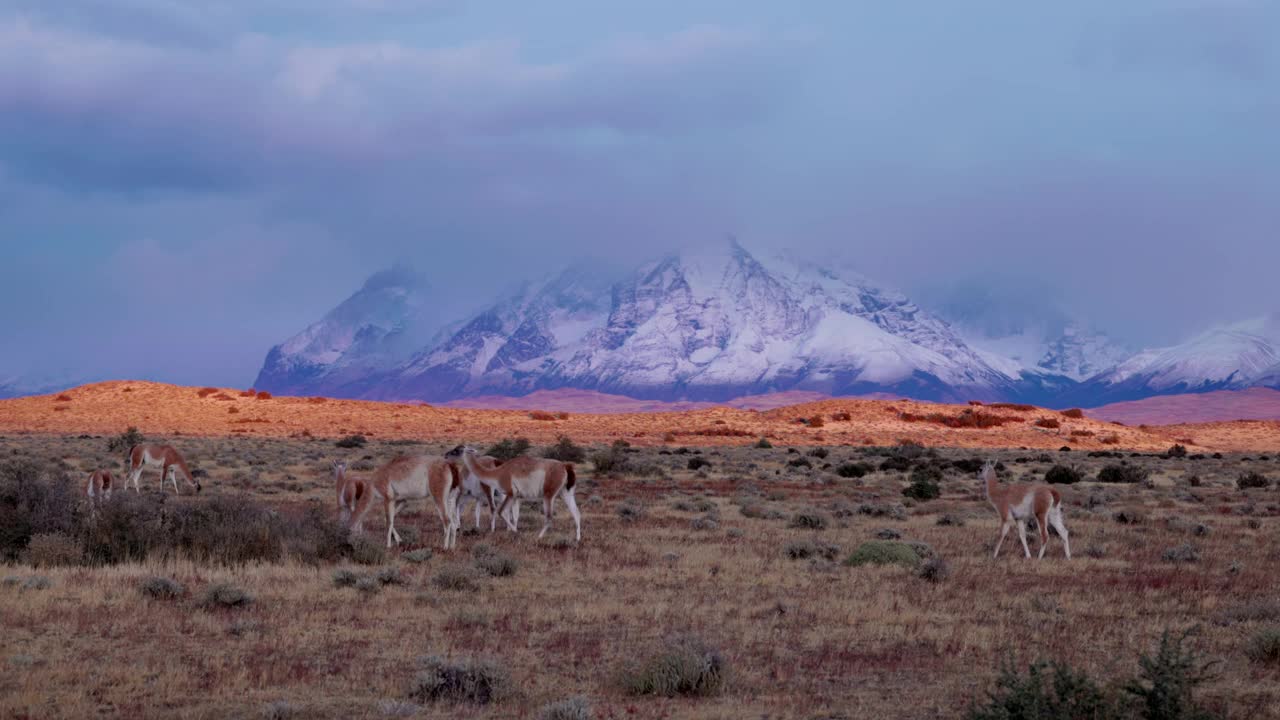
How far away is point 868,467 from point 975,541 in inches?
907

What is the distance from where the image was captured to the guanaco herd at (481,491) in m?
17.8

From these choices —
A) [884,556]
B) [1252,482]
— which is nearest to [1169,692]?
[884,556]

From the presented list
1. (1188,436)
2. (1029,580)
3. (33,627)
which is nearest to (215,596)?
(33,627)

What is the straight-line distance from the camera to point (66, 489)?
16.0m

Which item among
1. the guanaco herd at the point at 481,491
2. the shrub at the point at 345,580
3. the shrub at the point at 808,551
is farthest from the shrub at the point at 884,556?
the shrub at the point at 345,580

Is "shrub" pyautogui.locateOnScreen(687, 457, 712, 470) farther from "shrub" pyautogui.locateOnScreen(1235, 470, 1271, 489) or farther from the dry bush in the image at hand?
the dry bush

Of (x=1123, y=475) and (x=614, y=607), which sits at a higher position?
(x=614, y=607)

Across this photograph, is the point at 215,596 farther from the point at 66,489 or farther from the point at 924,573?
the point at 924,573

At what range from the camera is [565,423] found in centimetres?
8962

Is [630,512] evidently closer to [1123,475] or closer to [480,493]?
[480,493]

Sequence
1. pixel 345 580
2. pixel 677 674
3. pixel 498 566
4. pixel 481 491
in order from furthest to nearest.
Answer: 1. pixel 481 491
2. pixel 498 566
3. pixel 345 580
4. pixel 677 674

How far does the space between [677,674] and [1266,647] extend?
19.3 feet

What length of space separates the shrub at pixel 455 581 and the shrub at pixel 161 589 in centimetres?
312

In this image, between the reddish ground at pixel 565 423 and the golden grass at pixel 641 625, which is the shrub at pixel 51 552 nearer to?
the golden grass at pixel 641 625
